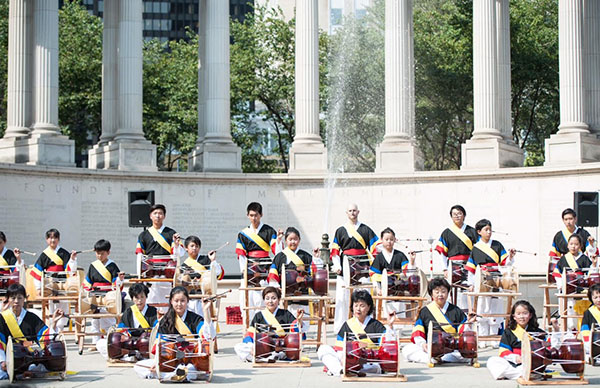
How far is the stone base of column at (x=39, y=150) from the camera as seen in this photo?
4806 cm

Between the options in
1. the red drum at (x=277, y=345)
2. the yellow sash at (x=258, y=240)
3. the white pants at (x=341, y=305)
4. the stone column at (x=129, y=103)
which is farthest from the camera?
the stone column at (x=129, y=103)

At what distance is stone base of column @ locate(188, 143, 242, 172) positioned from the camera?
52.0 meters

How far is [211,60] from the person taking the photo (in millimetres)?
52094

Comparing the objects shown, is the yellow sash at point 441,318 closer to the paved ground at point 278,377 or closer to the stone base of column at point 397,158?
the paved ground at point 278,377

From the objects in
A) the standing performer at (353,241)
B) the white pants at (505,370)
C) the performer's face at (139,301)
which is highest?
the standing performer at (353,241)

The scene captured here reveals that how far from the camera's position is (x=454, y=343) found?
2433 centimetres

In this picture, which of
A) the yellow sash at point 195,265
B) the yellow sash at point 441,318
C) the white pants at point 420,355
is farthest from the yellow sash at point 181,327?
the yellow sash at point 195,265

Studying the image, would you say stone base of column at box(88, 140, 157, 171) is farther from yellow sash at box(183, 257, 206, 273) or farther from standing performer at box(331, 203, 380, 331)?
standing performer at box(331, 203, 380, 331)

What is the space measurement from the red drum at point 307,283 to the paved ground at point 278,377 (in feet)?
7.75

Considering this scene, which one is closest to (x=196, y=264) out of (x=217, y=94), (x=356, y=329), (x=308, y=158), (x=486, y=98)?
(x=356, y=329)

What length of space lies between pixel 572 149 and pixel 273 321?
27.4 m

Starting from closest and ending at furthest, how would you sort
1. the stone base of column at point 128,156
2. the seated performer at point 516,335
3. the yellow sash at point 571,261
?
1. the seated performer at point 516,335
2. the yellow sash at point 571,261
3. the stone base of column at point 128,156

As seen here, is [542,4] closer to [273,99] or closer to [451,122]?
[451,122]

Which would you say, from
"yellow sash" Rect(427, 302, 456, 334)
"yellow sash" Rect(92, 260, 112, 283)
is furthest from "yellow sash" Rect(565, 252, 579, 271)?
"yellow sash" Rect(92, 260, 112, 283)
